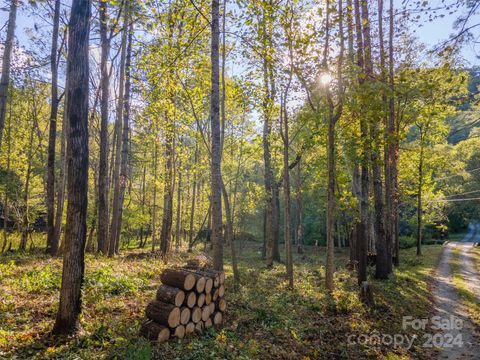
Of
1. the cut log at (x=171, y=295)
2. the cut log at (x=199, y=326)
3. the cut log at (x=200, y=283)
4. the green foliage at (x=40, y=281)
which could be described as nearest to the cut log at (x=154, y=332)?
the cut log at (x=171, y=295)

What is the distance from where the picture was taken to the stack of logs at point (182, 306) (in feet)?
17.6

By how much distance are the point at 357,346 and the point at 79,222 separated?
6485mm

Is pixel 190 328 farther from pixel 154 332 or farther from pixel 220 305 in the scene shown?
pixel 220 305

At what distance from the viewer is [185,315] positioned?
5.70 m

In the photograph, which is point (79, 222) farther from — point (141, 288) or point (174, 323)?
point (141, 288)

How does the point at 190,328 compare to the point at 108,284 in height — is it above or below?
below

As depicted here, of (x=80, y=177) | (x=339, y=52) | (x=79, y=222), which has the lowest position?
(x=79, y=222)

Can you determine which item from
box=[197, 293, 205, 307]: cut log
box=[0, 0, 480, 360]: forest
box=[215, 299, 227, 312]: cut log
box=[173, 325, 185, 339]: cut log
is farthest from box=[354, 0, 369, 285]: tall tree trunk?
box=[173, 325, 185, 339]: cut log

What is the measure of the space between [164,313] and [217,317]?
1.59 meters

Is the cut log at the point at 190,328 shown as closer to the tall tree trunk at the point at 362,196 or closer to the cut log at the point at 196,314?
the cut log at the point at 196,314

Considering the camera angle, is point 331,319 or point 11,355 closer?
point 11,355

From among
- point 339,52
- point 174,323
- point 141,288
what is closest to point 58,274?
point 141,288

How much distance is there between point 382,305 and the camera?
9.20 m

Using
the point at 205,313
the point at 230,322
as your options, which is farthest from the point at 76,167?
the point at 230,322
